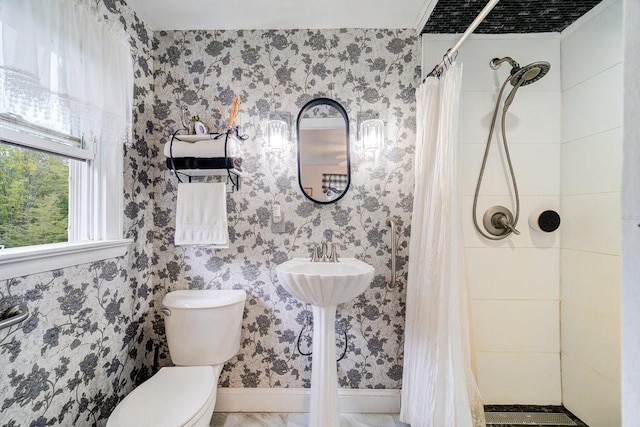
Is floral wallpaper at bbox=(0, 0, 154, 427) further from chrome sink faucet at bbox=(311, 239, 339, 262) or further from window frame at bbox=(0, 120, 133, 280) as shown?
chrome sink faucet at bbox=(311, 239, 339, 262)

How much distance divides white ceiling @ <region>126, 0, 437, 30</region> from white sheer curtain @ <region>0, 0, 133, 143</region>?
39cm

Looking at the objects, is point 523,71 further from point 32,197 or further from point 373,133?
point 32,197

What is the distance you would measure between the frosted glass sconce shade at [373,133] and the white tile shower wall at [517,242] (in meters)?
0.51

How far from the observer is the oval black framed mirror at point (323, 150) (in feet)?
5.44

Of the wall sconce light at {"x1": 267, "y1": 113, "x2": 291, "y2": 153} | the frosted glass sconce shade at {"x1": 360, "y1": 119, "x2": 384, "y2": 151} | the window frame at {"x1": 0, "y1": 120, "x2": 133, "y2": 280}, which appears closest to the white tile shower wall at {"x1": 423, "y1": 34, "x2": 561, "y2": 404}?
the frosted glass sconce shade at {"x1": 360, "y1": 119, "x2": 384, "y2": 151}

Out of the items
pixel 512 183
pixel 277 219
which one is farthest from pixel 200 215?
pixel 512 183

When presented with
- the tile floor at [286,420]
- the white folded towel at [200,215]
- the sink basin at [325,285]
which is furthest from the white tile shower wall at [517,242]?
the white folded towel at [200,215]

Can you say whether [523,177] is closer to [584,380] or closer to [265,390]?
[584,380]

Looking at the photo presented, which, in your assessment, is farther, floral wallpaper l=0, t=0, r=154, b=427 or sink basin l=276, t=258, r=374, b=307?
Answer: sink basin l=276, t=258, r=374, b=307

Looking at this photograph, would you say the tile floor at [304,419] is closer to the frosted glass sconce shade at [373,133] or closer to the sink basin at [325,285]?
the sink basin at [325,285]

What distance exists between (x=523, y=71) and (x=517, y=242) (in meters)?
0.95

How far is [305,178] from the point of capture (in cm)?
167

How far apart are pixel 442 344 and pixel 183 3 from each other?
2239mm

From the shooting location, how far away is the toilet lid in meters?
1.03
